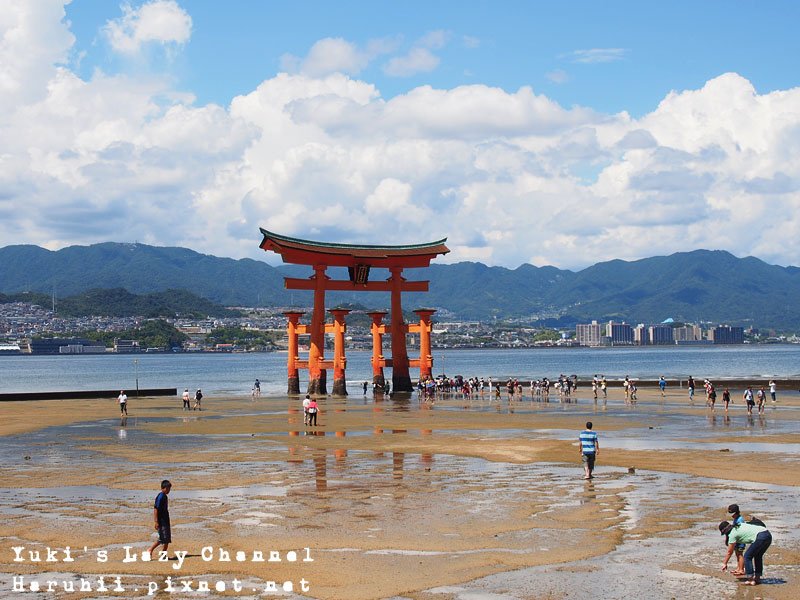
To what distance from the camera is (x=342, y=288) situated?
70.6 meters

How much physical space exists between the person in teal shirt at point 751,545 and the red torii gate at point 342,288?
2010 inches

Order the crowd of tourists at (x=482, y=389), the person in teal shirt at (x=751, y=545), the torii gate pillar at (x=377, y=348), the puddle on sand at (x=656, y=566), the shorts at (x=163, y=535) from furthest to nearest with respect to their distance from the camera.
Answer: the torii gate pillar at (x=377, y=348) → the crowd of tourists at (x=482, y=389) → the shorts at (x=163, y=535) → the person in teal shirt at (x=751, y=545) → the puddle on sand at (x=656, y=566)

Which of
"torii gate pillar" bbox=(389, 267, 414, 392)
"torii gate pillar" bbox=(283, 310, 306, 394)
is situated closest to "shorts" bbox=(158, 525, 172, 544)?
"torii gate pillar" bbox=(389, 267, 414, 392)

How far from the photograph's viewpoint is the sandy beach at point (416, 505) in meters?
15.2

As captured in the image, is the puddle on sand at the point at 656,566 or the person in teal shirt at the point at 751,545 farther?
the person in teal shirt at the point at 751,545

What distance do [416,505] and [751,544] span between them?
853 centimetres

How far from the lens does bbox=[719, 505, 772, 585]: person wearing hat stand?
1452 cm

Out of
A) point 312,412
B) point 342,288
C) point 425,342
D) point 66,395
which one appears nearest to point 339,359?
point 342,288

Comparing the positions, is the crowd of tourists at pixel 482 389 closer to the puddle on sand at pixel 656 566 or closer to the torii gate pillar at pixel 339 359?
the torii gate pillar at pixel 339 359

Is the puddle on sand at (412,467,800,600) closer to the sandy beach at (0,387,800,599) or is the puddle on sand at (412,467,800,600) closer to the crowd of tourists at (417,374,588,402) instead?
the sandy beach at (0,387,800,599)

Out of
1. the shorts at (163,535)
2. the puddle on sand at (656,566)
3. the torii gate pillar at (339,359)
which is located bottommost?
the puddle on sand at (656,566)

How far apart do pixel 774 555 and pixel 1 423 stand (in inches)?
1630

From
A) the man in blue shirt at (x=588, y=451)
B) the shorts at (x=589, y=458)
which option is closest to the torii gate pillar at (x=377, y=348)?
the man in blue shirt at (x=588, y=451)

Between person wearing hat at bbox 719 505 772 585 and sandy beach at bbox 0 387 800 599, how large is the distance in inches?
9.5
